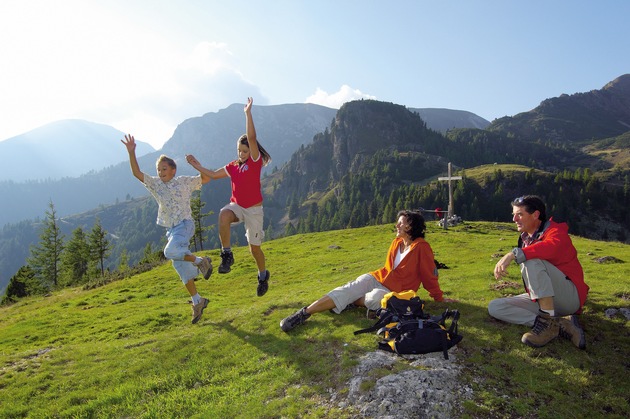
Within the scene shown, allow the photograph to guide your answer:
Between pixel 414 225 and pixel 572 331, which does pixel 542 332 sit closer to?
pixel 572 331

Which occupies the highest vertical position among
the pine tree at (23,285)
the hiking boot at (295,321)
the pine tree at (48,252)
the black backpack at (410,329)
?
the black backpack at (410,329)

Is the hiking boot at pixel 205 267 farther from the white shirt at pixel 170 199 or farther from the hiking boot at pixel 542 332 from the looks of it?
the hiking boot at pixel 542 332

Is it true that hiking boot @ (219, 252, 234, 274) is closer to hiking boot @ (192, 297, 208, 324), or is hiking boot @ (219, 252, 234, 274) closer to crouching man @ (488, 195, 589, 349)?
hiking boot @ (192, 297, 208, 324)

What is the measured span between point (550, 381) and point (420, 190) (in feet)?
508

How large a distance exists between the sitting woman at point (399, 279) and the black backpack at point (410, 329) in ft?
2.48

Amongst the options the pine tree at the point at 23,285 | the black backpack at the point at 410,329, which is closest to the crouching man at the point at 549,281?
the black backpack at the point at 410,329

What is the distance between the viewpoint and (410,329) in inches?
264

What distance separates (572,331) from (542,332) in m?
0.64

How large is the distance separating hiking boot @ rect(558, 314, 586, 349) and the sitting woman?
251cm

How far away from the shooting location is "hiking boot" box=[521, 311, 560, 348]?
661 centimetres

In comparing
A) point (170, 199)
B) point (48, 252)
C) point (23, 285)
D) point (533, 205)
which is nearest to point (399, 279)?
point (533, 205)

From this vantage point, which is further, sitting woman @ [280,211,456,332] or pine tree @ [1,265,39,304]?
pine tree @ [1,265,39,304]

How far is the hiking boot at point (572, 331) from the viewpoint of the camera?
6609mm

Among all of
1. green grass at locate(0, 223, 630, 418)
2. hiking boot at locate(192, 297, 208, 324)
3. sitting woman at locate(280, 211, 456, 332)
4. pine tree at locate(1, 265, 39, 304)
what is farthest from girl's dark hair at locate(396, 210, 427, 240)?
pine tree at locate(1, 265, 39, 304)
